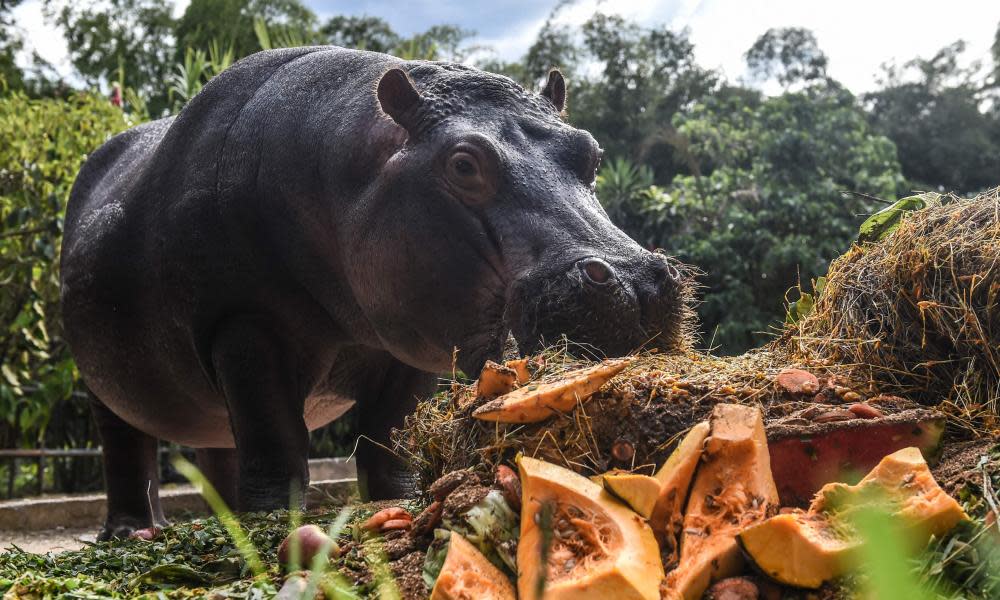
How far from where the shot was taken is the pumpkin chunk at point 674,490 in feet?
7.24

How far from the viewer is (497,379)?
2600 millimetres

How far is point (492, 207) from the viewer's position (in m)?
3.46

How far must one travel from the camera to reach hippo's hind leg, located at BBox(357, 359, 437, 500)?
4.83 m

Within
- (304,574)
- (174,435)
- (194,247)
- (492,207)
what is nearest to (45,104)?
(174,435)

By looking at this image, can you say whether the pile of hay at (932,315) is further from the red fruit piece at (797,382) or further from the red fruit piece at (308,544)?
the red fruit piece at (308,544)

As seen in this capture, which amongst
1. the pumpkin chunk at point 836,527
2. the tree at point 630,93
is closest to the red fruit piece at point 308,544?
the pumpkin chunk at point 836,527

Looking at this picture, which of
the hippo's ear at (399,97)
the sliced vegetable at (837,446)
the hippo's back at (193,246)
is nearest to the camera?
the sliced vegetable at (837,446)

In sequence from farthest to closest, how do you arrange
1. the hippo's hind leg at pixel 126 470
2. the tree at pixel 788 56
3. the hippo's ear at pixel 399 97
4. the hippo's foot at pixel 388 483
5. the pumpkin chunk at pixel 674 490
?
the tree at pixel 788 56, the hippo's hind leg at pixel 126 470, the hippo's foot at pixel 388 483, the hippo's ear at pixel 399 97, the pumpkin chunk at pixel 674 490

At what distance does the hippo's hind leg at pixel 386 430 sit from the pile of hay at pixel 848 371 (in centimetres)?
170

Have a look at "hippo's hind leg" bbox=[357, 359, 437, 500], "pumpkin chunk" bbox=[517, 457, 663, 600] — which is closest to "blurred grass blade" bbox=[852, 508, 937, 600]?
"pumpkin chunk" bbox=[517, 457, 663, 600]

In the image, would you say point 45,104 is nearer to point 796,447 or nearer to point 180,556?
point 180,556

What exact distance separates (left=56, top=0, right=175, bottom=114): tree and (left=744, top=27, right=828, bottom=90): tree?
16149mm

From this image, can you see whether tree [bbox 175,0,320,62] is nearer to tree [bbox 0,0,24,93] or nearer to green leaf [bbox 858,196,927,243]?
tree [bbox 0,0,24,93]

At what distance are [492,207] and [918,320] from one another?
1.42 metres
